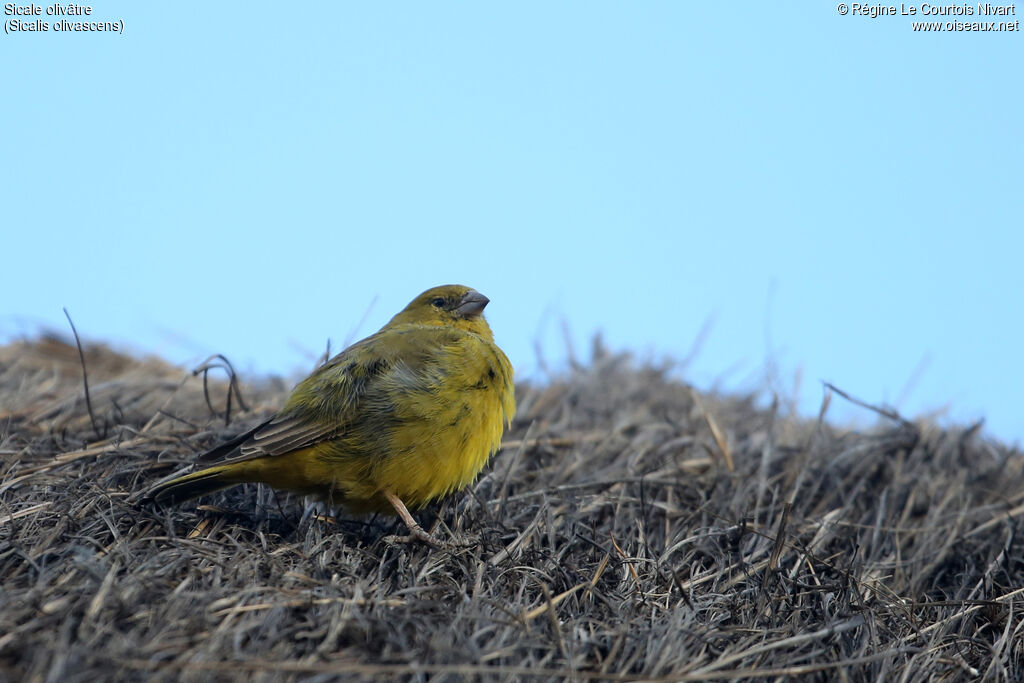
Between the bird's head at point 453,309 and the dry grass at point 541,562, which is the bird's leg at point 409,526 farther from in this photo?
the bird's head at point 453,309

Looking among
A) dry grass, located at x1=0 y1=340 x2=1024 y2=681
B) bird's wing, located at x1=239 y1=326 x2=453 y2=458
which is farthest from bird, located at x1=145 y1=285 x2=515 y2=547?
dry grass, located at x1=0 y1=340 x2=1024 y2=681

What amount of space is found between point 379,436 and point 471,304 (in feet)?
4.12

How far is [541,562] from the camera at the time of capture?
11.0 ft

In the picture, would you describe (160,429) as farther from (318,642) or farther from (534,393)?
(534,393)

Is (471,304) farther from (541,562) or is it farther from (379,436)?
(541,562)

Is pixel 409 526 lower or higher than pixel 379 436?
lower

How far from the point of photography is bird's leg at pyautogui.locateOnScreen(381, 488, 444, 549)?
334 cm

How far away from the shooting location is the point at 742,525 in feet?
11.9

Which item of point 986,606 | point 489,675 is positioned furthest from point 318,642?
point 986,606

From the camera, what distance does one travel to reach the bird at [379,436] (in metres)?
3.44

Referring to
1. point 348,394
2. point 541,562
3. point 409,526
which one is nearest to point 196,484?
point 348,394

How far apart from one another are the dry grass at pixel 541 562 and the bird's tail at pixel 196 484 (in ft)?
0.23

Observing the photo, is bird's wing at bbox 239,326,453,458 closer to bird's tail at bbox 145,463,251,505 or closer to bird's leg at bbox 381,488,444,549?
bird's tail at bbox 145,463,251,505

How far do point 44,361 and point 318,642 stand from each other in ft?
15.1
